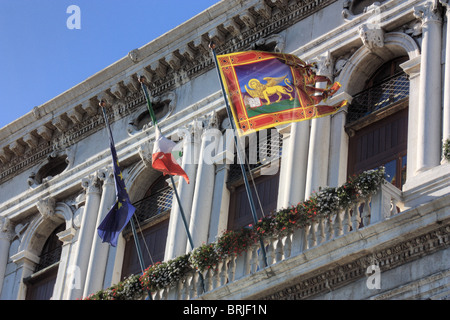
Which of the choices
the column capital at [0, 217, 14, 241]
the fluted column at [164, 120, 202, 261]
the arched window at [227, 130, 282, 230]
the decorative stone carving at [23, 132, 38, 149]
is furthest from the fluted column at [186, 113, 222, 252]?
the column capital at [0, 217, 14, 241]

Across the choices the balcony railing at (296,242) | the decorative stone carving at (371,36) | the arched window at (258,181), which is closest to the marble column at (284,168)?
the arched window at (258,181)

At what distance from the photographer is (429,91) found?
21.9m

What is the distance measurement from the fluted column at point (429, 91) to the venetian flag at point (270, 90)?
1759 mm

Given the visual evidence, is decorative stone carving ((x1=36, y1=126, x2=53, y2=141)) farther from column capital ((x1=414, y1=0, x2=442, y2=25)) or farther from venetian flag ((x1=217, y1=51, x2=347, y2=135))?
column capital ((x1=414, y1=0, x2=442, y2=25))

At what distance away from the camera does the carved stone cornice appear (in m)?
18.8

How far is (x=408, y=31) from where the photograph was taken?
23500mm

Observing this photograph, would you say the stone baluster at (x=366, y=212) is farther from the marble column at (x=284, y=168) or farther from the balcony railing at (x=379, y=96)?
the balcony railing at (x=379, y=96)

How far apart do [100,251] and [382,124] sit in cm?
702

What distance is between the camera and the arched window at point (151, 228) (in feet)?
85.0

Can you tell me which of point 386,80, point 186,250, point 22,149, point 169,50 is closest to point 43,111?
point 22,149

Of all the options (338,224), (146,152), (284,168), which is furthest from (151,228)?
(338,224)

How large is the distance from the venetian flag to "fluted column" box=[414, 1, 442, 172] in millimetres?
1759

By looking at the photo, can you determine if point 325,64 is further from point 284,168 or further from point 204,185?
point 204,185
